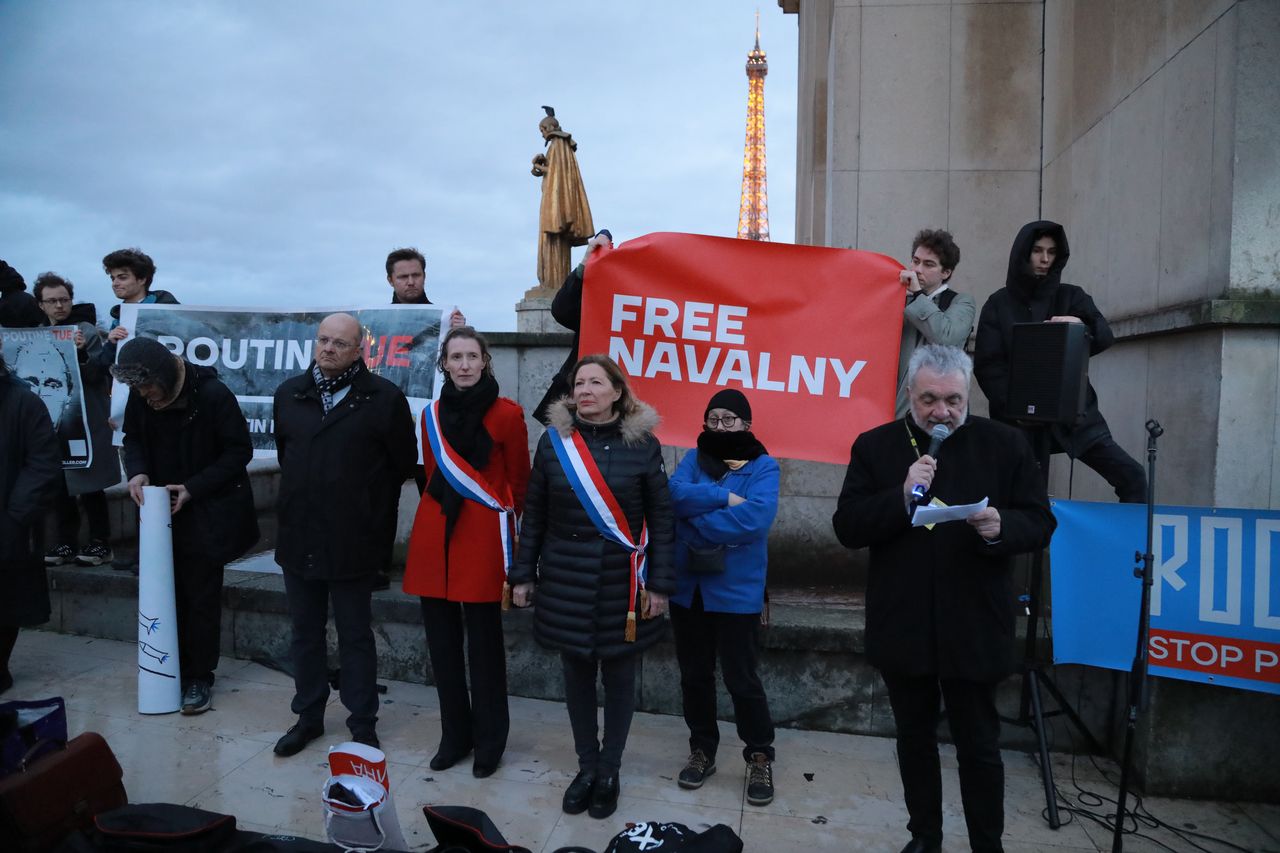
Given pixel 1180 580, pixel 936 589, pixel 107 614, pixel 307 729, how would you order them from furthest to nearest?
1. pixel 107 614
2. pixel 307 729
3. pixel 1180 580
4. pixel 936 589

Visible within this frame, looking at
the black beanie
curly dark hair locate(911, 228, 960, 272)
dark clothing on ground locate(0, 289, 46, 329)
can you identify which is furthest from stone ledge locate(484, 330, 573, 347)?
dark clothing on ground locate(0, 289, 46, 329)

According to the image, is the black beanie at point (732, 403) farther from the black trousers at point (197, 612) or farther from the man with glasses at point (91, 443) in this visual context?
the man with glasses at point (91, 443)

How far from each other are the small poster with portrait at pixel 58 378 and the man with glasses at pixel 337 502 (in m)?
2.62

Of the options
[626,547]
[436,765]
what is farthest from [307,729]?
[626,547]

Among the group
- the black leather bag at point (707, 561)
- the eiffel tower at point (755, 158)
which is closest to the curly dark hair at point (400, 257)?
the black leather bag at point (707, 561)

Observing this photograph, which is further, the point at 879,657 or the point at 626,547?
the point at 626,547

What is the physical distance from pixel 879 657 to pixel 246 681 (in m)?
3.95

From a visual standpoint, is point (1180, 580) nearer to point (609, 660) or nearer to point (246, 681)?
point (609, 660)

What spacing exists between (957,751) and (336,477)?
2.90 m

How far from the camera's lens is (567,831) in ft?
11.4

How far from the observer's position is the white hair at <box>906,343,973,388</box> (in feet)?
9.41

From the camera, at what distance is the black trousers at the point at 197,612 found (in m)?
4.68

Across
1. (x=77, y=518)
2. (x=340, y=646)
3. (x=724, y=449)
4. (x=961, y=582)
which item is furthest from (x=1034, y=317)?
(x=77, y=518)

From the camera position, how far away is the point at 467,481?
382 centimetres
